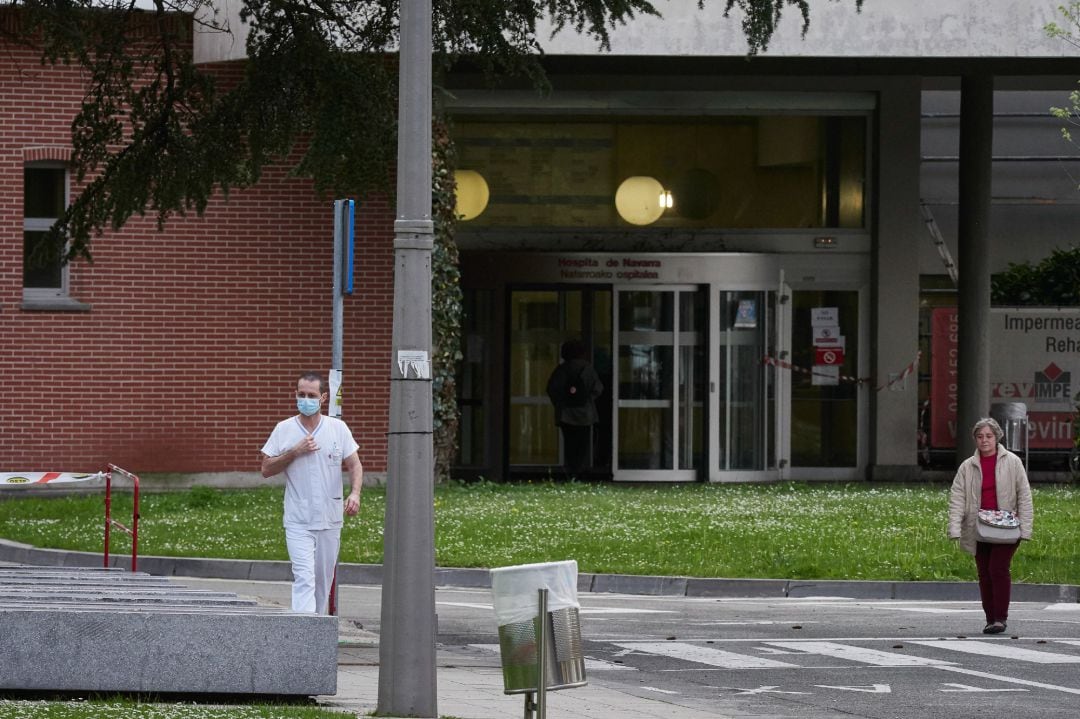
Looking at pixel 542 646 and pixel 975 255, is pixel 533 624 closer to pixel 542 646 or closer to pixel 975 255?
pixel 542 646

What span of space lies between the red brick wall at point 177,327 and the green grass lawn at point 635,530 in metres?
0.99

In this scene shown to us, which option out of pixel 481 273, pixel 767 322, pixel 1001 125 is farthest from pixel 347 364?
pixel 1001 125

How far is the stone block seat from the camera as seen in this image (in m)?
8.77

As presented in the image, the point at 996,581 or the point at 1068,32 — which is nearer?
the point at 996,581

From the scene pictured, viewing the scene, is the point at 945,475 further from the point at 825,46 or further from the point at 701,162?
the point at 825,46

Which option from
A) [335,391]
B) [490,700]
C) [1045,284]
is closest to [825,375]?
[1045,284]

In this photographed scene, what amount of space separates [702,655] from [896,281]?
16.3 m

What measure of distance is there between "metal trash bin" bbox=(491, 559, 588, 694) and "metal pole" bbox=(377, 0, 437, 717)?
107cm

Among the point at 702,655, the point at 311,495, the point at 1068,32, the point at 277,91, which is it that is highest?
the point at 1068,32

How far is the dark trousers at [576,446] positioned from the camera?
1043 inches

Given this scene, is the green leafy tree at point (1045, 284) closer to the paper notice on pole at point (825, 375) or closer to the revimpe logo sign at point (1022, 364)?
the revimpe logo sign at point (1022, 364)

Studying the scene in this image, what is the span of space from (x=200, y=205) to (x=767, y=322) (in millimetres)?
12487

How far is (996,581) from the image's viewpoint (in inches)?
525

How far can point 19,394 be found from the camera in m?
23.8
